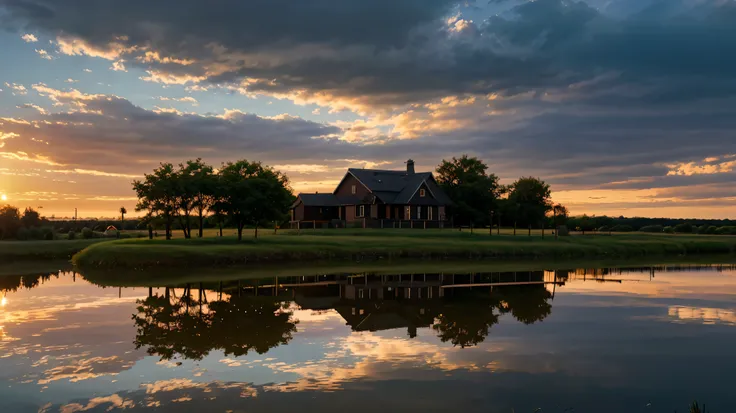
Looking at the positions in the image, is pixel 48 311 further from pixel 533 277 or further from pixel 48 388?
pixel 533 277

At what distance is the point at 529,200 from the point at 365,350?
334 ft

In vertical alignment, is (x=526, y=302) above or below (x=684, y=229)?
below

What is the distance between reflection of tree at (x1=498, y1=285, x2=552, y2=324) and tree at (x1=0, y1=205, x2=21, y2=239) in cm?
7067

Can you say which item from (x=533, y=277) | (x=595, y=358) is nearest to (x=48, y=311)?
(x=595, y=358)

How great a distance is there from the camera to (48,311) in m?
→ 25.3

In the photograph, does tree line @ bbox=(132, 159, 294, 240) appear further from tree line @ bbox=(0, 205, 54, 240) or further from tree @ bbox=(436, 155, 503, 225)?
tree @ bbox=(436, 155, 503, 225)

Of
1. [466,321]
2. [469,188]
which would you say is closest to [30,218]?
[469,188]

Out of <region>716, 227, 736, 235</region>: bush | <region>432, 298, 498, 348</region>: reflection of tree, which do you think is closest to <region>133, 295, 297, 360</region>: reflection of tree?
<region>432, 298, 498, 348</region>: reflection of tree

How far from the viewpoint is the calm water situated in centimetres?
1270

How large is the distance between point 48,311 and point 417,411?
20.2 metres

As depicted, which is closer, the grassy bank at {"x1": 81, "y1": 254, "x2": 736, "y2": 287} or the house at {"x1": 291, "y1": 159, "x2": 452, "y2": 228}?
the grassy bank at {"x1": 81, "y1": 254, "x2": 736, "y2": 287}

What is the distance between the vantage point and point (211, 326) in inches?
843

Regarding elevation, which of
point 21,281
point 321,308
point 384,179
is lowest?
point 321,308

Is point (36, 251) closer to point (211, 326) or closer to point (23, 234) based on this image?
point (23, 234)
